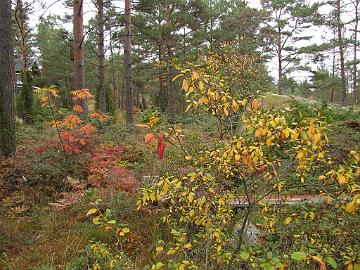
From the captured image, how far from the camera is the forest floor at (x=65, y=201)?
12.9 ft

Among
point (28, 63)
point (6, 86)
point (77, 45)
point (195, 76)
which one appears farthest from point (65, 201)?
point (28, 63)

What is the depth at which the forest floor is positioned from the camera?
3930 mm

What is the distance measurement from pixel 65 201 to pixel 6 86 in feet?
10.3

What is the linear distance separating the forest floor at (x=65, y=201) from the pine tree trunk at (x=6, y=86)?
15.9 inches

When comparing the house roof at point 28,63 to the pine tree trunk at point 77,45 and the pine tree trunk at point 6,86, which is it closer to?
the pine tree trunk at point 77,45

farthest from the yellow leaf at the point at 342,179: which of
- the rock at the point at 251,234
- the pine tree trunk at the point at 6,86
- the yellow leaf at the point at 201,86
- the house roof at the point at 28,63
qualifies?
the house roof at the point at 28,63

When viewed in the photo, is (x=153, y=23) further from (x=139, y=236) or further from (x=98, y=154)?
(x=139, y=236)

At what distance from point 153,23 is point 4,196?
16033 mm

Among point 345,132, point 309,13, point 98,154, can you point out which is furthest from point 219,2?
point 98,154

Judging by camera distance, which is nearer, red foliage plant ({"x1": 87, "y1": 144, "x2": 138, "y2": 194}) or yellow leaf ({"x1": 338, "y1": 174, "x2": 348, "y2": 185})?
yellow leaf ({"x1": 338, "y1": 174, "x2": 348, "y2": 185})

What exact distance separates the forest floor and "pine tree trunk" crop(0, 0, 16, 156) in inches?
15.9

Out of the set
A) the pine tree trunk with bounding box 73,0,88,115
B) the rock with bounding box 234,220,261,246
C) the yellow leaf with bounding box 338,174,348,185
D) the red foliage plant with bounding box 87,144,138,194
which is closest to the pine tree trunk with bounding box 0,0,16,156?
the red foliage plant with bounding box 87,144,138,194

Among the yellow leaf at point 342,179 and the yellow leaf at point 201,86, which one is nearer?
the yellow leaf at point 342,179

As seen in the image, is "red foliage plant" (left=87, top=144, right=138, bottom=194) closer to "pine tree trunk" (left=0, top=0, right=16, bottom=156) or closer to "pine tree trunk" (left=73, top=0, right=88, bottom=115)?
"pine tree trunk" (left=0, top=0, right=16, bottom=156)
